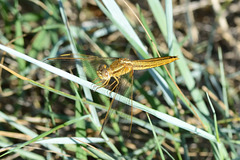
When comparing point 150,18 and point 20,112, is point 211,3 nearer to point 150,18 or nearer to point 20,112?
point 150,18

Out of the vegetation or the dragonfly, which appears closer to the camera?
the vegetation

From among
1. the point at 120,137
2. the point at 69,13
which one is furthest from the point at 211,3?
the point at 120,137

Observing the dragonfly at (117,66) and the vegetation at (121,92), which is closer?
the vegetation at (121,92)

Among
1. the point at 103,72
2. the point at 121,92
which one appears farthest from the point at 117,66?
the point at 121,92

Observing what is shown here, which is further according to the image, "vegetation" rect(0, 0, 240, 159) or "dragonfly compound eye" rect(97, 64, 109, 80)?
"dragonfly compound eye" rect(97, 64, 109, 80)

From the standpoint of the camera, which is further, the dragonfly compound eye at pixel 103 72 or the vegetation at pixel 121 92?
the dragonfly compound eye at pixel 103 72

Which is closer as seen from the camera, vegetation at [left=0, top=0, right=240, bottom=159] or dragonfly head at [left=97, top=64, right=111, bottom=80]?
vegetation at [left=0, top=0, right=240, bottom=159]

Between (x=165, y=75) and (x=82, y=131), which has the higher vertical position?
(x=165, y=75)

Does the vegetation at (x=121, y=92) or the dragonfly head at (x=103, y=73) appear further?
the dragonfly head at (x=103, y=73)
